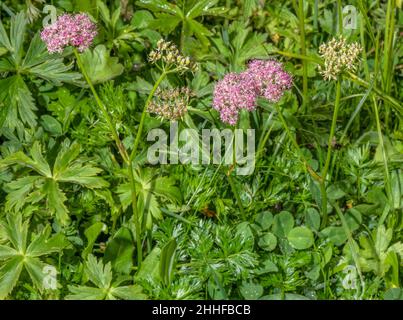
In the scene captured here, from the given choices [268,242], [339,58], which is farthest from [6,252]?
[339,58]

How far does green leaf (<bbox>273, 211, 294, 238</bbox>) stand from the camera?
290cm

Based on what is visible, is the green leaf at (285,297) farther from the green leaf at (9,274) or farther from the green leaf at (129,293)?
the green leaf at (9,274)

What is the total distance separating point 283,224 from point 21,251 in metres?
1.05

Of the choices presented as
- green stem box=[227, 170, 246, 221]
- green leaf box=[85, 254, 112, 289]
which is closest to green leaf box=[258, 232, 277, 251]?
green stem box=[227, 170, 246, 221]

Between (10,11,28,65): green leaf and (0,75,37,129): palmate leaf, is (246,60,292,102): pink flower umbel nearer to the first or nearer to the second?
(0,75,37,129): palmate leaf

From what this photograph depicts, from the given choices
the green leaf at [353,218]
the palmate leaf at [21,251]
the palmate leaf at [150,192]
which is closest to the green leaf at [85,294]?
the palmate leaf at [21,251]

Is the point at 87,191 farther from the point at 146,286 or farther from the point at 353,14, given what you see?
the point at 353,14

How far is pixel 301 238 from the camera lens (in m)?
2.84

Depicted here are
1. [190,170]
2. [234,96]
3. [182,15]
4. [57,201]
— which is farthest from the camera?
[182,15]

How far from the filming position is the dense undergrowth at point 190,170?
2.69 meters

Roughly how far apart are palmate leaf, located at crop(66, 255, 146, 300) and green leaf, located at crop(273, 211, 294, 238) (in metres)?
0.63

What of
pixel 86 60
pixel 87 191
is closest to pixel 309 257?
pixel 87 191

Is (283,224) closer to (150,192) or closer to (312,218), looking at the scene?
(312,218)
